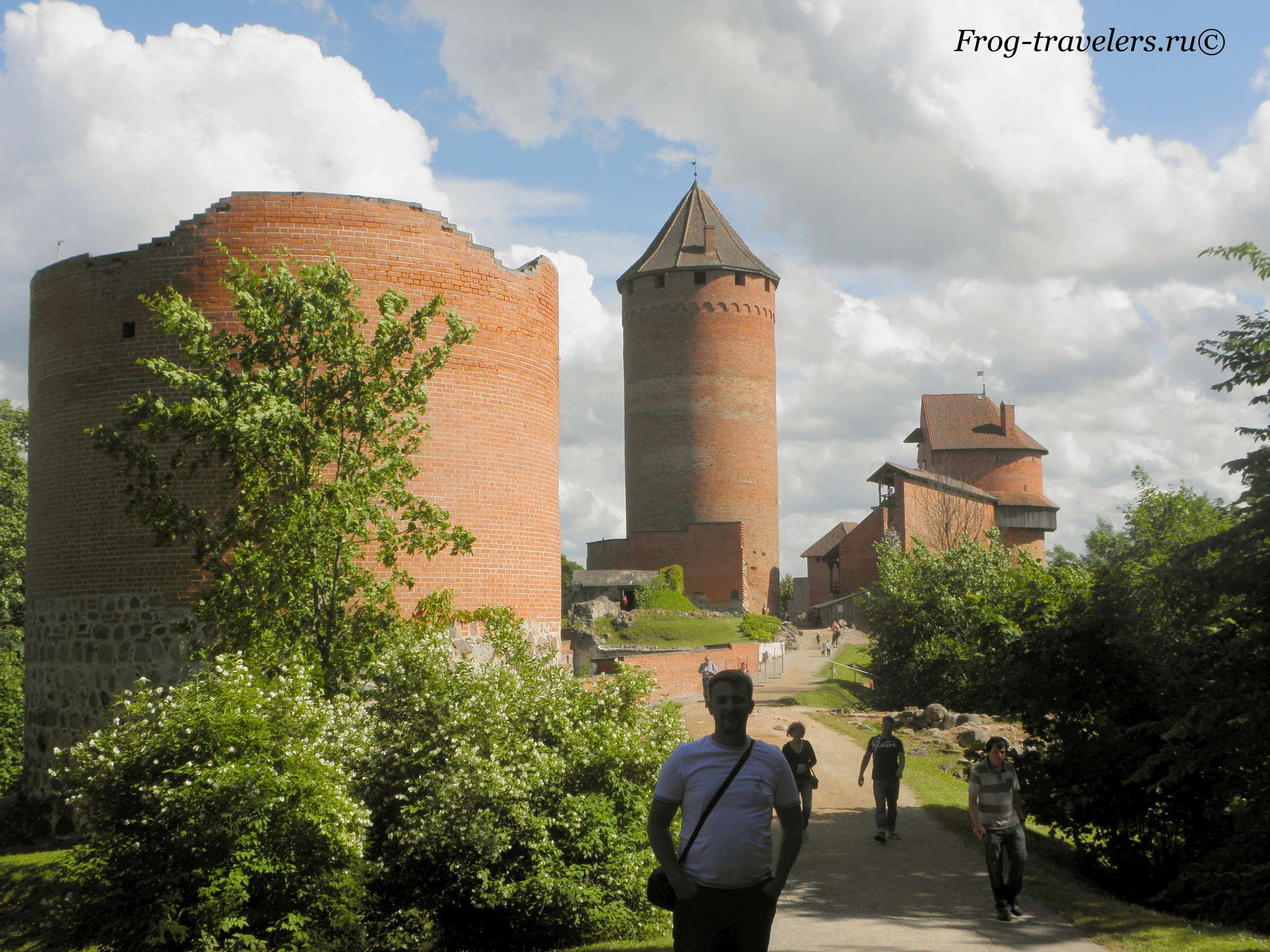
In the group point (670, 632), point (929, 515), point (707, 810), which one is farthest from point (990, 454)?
point (707, 810)

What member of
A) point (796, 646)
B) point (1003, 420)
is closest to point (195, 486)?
point (796, 646)

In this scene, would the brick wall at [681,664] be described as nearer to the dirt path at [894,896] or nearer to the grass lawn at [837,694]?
the grass lawn at [837,694]

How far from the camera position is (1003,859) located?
8.65 meters

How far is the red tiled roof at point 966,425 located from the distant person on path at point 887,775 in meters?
52.0

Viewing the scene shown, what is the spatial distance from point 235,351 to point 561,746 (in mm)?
6487

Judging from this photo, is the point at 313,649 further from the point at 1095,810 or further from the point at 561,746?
the point at 1095,810

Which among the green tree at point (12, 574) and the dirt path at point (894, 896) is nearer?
the dirt path at point (894, 896)

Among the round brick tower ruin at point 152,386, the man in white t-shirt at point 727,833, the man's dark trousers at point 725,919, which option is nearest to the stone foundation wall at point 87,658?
the round brick tower ruin at point 152,386

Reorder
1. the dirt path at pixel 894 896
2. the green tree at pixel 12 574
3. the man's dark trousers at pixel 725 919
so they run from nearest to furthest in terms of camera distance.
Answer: the man's dark trousers at pixel 725 919 < the dirt path at pixel 894 896 < the green tree at pixel 12 574

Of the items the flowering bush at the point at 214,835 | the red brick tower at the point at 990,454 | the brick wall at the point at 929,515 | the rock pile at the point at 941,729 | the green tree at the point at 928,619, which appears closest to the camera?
the flowering bush at the point at 214,835

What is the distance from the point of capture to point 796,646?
46656 mm

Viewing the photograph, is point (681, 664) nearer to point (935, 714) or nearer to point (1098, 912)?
point (935, 714)

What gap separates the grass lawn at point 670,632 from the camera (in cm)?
4141

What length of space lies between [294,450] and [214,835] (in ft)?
14.7
